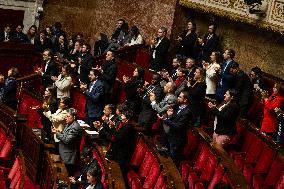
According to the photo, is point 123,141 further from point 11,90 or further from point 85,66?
point 85,66

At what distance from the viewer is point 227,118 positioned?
313cm

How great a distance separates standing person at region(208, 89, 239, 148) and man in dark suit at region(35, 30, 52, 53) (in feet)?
8.14

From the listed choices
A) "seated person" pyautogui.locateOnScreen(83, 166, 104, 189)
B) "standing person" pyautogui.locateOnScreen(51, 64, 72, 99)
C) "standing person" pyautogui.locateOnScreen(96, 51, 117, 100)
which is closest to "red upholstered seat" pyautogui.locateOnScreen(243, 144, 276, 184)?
"seated person" pyautogui.locateOnScreen(83, 166, 104, 189)

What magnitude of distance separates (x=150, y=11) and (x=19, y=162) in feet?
9.91

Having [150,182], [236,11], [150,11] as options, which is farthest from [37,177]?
[150,11]

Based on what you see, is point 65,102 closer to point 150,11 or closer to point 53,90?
point 53,90

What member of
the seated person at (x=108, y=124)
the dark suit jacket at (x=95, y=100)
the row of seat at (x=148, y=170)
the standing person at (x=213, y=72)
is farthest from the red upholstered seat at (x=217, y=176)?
the dark suit jacket at (x=95, y=100)

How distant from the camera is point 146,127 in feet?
11.7

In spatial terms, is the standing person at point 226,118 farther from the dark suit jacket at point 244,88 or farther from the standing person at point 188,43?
the standing person at point 188,43

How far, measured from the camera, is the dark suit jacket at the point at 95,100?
3785mm

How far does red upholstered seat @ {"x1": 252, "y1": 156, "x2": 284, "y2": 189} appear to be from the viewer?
298 cm

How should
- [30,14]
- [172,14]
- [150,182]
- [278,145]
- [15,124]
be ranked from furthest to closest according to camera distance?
[30,14]
[172,14]
[15,124]
[278,145]
[150,182]

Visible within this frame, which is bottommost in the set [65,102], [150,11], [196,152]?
[196,152]

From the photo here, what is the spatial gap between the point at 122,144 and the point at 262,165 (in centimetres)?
86
